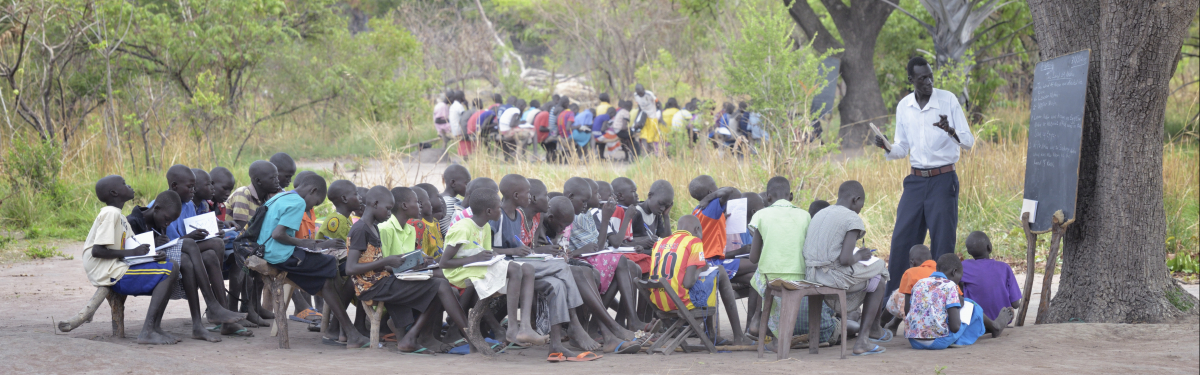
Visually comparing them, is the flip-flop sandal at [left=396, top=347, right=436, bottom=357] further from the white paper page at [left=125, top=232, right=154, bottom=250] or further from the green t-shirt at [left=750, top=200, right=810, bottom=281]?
the green t-shirt at [left=750, top=200, right=810, bottom=281]

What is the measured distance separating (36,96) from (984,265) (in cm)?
1129

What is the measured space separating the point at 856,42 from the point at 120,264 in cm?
1255

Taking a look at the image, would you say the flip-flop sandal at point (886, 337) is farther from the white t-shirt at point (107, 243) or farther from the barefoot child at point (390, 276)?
the white t-shirt at point (107, 243)

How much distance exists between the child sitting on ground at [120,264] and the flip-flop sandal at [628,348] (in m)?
2.45

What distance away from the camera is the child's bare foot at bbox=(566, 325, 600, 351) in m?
5.13

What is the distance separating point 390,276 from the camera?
5090 mm

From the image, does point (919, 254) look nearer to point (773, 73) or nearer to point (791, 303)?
point (791, 303)

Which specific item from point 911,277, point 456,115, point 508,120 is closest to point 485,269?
point 911,277

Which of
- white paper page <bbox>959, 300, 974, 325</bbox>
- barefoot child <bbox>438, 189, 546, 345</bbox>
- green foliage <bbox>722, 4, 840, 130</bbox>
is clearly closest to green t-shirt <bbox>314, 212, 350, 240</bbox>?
barefoot child <bbox>438, 189, 546, 345</bbox>

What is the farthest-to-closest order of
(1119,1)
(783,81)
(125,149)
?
(125,149), (783,81), (1119,1)

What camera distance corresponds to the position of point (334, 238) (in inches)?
218

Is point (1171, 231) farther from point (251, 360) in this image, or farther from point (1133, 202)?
point (251, 360)

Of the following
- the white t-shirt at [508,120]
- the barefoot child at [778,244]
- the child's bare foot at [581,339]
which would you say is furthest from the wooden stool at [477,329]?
the white t-shirt at [508,120]

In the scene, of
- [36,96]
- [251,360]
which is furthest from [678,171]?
[36,96]
